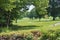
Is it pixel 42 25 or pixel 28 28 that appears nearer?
pixel 28 28

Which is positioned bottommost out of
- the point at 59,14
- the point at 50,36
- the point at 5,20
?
the point at 59,14

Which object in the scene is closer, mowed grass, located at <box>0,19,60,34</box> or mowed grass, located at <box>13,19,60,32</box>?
mowed grass, located at <box>13,19,60,32</box>

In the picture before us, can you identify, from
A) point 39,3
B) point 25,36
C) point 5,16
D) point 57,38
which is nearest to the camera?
point 57,38

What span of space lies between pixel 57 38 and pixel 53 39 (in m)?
0.21

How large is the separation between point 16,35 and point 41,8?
68.1 feet

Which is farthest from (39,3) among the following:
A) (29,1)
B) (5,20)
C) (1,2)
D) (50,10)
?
(50,10)

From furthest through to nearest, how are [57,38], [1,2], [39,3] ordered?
1. [39,3]
2. [1,2]
3. [57,38]

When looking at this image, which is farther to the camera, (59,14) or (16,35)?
(59,14)

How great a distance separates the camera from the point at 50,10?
79.0 meters

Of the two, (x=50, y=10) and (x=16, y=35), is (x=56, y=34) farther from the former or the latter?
(x=50, y=10)

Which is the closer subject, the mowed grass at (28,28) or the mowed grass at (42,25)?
the mowed grass at (42,25)

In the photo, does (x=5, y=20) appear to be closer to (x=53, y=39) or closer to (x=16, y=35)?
(x=16, y=35)

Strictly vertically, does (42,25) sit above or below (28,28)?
below

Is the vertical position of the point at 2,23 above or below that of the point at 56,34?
below
